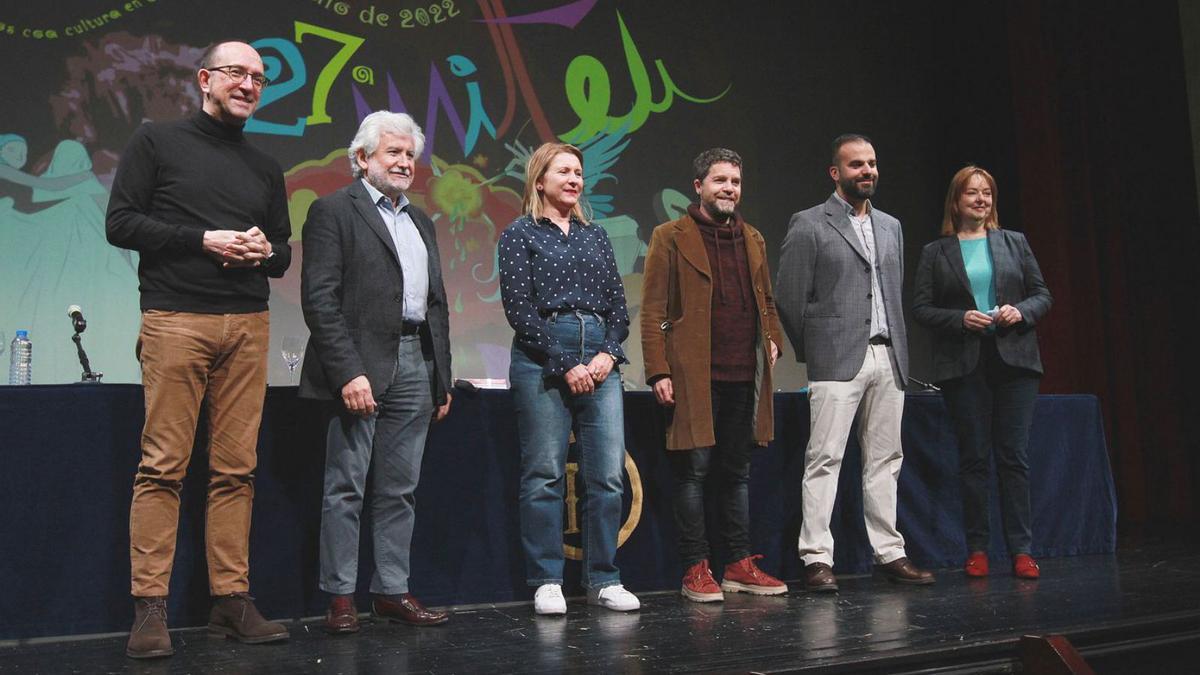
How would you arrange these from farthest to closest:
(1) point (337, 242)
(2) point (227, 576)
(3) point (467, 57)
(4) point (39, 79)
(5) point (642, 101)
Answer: (5) point (642, 101)
(3) point (467, 57)
(4) point (39, 79)
(1) point (337, 242)
(2) point (227, 576)

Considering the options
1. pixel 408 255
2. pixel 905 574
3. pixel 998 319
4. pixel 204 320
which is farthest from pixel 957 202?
pixel 204 320

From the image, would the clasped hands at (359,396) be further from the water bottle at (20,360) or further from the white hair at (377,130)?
the water bottle at (20,360)

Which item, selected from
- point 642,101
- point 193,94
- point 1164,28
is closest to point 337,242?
point 193,94

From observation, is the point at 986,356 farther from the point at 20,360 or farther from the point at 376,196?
the point at 20,360

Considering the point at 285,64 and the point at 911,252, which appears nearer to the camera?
the point at 285,64

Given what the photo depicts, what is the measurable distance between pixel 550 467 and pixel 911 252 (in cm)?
425

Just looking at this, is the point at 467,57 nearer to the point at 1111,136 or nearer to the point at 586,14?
the point at 586,14

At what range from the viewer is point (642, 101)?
575 centimetres

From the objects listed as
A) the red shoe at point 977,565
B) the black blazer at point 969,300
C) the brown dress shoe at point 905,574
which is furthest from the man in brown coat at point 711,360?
the red shoe at point 977,565

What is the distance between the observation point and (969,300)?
12.4 feet

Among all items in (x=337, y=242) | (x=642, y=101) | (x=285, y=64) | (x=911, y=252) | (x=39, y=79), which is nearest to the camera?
(x=337, y=242)

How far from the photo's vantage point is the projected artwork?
4.60m

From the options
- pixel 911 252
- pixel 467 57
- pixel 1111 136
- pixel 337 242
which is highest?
pixel 467 57

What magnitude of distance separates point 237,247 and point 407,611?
3.59ft
